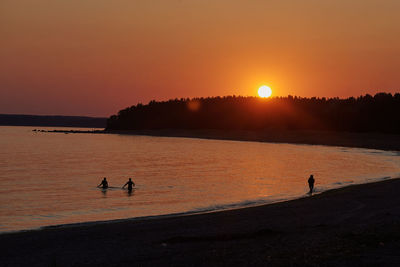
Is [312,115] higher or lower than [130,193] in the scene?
higher

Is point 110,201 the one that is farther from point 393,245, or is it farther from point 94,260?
point 393,245

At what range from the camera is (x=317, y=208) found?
25234 millimetres

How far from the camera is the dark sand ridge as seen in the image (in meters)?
13.5

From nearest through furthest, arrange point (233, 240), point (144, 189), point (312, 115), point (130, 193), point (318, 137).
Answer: point (233, 240), point (130, 193), point (144, 189), point (318, 137), point (312, 115)

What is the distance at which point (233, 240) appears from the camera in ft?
55.3

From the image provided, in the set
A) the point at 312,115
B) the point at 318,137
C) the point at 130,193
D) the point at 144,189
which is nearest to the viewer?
the point at 130,193

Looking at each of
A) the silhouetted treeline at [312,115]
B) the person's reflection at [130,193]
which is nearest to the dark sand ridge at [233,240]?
the person's reflection at [130,193]

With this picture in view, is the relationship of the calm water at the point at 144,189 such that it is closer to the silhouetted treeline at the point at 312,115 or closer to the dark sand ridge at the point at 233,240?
the dark sand ridge at the point at 233,240

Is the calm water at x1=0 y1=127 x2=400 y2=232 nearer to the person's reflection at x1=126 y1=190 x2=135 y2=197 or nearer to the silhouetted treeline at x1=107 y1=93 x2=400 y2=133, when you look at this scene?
the person's reflection at x1=126 y1=190 x2=135 y2=197

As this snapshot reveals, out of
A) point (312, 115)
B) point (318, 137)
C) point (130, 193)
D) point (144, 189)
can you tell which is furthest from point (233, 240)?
point (312, 115)

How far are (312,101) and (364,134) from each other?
49.7 m

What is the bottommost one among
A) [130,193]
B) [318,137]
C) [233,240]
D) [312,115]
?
[130,193]

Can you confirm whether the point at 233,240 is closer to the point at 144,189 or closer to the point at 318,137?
the point at 144,189

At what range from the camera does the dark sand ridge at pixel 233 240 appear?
13.5m
